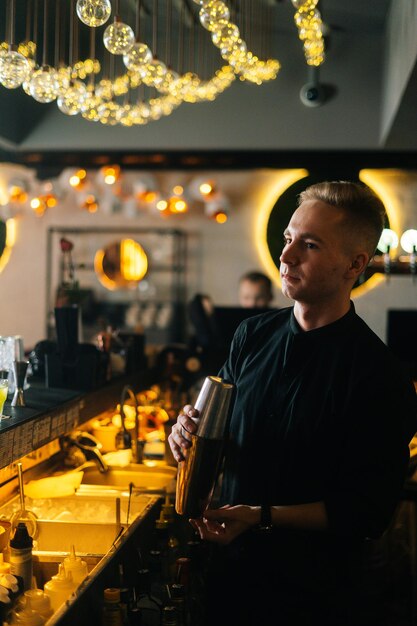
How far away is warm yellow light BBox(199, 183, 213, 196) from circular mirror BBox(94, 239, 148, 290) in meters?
1.00

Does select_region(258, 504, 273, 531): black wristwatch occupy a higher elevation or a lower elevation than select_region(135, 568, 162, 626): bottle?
higher

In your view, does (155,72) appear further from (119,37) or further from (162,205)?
(162,205)

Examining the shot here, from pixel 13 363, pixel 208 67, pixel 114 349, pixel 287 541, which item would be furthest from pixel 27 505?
pixel 208 67

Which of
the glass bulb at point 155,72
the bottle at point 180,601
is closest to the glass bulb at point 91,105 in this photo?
the glass bulb at point 155,72

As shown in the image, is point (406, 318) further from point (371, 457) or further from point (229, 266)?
point (371, 457)

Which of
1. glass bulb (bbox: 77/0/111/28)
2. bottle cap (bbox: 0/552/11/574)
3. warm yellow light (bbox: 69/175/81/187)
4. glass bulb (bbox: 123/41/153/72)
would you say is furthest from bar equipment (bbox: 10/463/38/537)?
warm yellow light (bbox: 69/175/81/187)

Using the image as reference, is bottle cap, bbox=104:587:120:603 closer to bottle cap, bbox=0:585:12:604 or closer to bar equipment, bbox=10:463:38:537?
bottle cap, bbox=0:585:12:604

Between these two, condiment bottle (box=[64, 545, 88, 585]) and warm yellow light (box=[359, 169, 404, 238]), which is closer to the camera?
condiment bottle (box=[64, 545, 88, 585])

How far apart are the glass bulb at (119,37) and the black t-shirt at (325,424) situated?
4.94 feet

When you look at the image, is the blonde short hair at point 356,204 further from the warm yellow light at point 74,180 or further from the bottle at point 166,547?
the warm yellow light at point 74,180

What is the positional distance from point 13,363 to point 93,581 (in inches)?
42.8

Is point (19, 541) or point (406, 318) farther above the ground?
point (406, 318)

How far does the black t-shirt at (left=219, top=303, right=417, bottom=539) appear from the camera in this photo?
1669mm

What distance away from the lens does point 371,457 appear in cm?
166
